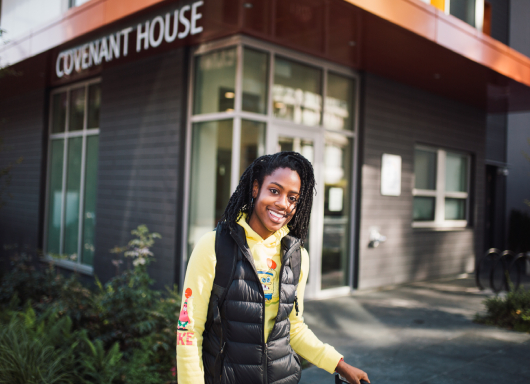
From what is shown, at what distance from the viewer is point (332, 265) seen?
7.89m

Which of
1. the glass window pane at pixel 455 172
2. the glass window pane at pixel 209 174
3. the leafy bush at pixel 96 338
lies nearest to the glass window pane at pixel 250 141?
the glass window pane at pixel 209 174

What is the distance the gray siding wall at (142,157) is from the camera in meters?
6.94

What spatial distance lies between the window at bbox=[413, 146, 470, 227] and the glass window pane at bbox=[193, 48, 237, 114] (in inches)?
184

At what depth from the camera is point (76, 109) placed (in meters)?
9.52

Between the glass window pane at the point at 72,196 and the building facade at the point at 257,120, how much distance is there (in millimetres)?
45

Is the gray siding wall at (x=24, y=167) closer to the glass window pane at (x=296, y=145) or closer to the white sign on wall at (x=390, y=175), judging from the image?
the glass window pane at (x=296, y=145)

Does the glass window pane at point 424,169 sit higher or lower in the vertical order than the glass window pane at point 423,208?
higher

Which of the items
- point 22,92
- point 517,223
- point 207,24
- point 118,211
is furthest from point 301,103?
point 517,223

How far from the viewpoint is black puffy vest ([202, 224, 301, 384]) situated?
1914 millimetres

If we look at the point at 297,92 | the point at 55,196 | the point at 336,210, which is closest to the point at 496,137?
the point at 336,210

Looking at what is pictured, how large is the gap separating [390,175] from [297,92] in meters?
2.61

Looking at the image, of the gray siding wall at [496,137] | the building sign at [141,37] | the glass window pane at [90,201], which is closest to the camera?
the building sign at [141,37]

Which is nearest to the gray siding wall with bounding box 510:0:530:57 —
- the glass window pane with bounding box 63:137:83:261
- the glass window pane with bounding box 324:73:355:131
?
the glass window pane with bounding box 324:73:355:131

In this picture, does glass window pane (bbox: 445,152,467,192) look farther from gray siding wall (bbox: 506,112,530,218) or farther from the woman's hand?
the woman's hand
